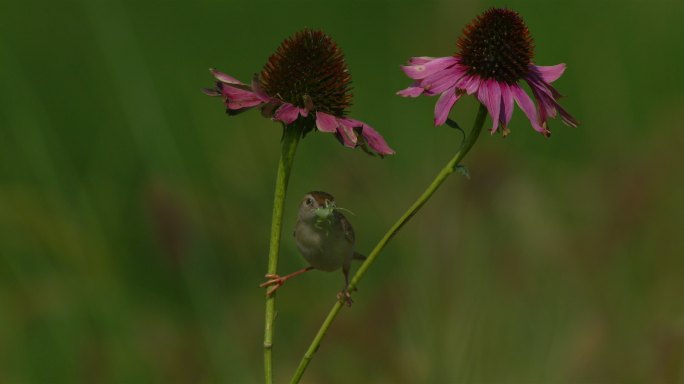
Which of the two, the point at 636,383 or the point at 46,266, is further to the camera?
the point at 46,266

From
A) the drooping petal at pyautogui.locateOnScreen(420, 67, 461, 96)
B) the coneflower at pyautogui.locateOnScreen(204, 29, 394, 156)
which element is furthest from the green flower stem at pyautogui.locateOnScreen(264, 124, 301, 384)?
the drooping petal at pyautogui.locateOnScreen(420, 67, 461, 96)

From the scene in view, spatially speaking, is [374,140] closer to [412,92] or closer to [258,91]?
[412,92]

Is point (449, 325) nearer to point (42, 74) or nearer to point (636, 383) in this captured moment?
point (636, 383)

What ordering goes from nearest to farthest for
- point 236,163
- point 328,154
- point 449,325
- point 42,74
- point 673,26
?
point 449,325 < point 236,163 < point 328,154 < point 42,74 < point 673,26

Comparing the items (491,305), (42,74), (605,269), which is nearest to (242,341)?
(491,305)

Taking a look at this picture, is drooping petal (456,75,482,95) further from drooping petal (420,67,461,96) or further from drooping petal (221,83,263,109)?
drooping petal (221,83,263,109)

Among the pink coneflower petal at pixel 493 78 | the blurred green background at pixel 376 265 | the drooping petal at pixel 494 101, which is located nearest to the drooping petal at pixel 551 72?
the pink coneflower petal at pixel 493 78

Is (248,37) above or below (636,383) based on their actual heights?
above

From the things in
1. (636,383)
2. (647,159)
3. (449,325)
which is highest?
(647,159)
